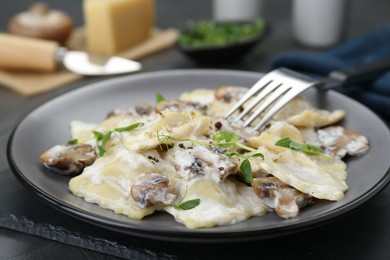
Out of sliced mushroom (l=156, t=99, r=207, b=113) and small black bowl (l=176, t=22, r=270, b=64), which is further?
small black bowl (l=176, t=22, r=270, b=64)

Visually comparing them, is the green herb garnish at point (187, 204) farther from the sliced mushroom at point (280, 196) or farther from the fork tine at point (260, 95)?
the fork tine at point (260, 95)

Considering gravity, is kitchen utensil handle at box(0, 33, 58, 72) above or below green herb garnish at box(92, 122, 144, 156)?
below

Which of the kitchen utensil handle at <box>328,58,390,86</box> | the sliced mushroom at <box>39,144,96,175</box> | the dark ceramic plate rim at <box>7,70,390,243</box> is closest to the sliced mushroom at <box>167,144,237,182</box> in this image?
the dark ceramic plate rim at <box>7,70,390,243</box>

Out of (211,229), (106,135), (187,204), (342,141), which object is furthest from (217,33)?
(211,229)

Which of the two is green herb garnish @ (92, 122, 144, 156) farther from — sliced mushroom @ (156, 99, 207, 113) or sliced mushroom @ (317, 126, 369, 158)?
sliced mushroom @ (317, 126, 369, 158)

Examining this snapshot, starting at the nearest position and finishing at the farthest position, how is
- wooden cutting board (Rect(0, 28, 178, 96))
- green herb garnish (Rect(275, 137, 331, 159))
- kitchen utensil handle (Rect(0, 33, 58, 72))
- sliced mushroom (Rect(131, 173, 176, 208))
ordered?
1. sliced mushroom (Rect(131, 173, 176, 208))
2. green herb garnish (Rect(275, 137, 331, 159))
3. wooden cutting board (Rect(0, 28, 178, 96))
4. kitchen utensil handle (Rect(0, 33, 58, 72))

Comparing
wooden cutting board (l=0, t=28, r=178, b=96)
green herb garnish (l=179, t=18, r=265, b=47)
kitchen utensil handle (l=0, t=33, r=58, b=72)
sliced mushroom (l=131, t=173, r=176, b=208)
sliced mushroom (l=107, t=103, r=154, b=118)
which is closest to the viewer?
Result: sliced mushroom (l=131, t=173, r=176, b=208)
